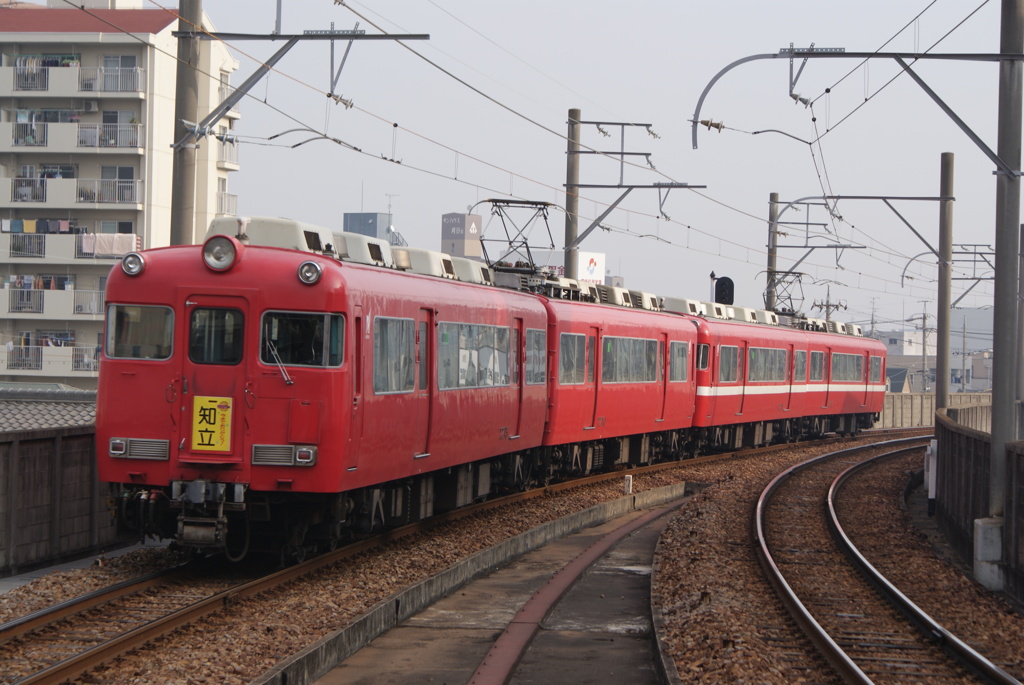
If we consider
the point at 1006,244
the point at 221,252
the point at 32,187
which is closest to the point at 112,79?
the point at 32,187

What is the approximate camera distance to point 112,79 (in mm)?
39125

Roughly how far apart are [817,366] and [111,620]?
28662mm

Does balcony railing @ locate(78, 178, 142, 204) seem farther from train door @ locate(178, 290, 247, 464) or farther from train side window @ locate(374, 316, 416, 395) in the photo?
train door @ locate(178, 290, 247, 464)

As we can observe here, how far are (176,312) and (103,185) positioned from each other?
3052cm

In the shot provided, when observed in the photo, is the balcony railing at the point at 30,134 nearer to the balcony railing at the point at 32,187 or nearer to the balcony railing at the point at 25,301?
the balcony railing at the point at 32,187

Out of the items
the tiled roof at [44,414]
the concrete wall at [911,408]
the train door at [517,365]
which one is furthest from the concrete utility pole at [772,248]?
the tiled roof at [44,414]

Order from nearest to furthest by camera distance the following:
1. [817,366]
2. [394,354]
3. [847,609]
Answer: [847,609] → [394,354] → [817,366]

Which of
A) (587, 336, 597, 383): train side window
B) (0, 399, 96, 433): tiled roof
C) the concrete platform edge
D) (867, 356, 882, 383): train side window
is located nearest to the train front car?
the concrete platform edge

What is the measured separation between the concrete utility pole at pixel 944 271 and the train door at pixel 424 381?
19.5 m

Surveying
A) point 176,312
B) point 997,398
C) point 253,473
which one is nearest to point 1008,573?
point 997,398

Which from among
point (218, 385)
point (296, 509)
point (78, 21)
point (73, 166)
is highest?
point (78, 21)

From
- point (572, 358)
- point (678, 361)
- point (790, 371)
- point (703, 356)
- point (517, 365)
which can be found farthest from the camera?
point (790, 371)

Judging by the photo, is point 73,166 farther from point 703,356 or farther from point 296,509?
point 296,509

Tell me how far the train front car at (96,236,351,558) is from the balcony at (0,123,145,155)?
29.9m
